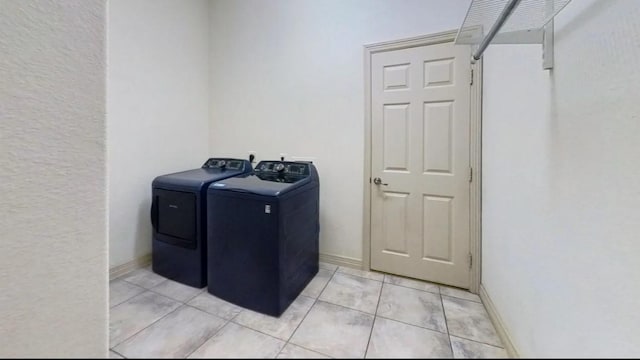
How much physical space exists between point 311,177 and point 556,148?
1.69 meters

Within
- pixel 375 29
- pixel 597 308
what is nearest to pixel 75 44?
pixel 597 308

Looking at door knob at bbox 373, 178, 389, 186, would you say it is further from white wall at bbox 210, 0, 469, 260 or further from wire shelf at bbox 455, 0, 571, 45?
wire shelf at bbox 455, 0, 571, 45

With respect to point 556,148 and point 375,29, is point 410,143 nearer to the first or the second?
point 375,29

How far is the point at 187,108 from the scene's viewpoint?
9.07ft

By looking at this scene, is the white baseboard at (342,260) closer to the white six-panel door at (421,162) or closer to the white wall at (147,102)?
the white six-panel door at (421,162)

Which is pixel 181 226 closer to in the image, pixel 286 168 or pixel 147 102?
pixel 286 168

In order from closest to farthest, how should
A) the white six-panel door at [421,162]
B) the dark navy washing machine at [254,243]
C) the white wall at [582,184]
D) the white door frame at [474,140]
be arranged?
the white wall at [582,184]
the dark navy washing machine at [254,243]
the white door frame at [474,140]
the white six-panel door at [421,162]

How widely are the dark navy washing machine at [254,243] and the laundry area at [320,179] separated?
0.05 ft

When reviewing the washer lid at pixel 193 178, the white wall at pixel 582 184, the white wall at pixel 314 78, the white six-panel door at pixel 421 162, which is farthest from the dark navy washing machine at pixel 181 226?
the white wall at pixel 582 184

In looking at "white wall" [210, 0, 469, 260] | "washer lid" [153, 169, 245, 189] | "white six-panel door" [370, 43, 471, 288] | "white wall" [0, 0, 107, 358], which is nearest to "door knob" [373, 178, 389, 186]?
"white six-panel door" [370, 43, 471, 288]

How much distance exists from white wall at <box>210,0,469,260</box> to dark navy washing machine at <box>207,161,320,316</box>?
68 centimetres

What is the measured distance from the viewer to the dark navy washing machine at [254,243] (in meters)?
1.68

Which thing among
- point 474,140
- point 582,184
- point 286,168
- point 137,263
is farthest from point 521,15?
point 137,263

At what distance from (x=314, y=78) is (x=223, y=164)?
1195mm
